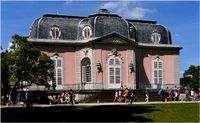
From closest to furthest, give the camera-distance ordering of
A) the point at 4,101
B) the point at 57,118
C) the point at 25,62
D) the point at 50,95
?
the point at 57,118, the point at 4,101, the point at 25,62, the point at 50,95

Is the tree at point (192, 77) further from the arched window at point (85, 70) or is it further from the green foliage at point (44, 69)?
the green foliage at point (44, 69)

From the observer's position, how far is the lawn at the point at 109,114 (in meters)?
24.7

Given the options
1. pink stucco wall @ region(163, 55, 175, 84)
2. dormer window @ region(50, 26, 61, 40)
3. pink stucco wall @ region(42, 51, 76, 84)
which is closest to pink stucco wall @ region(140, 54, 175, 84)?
pink stucco wall @ region(163, 55, 175, 84)

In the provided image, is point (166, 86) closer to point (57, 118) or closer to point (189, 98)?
point (189, 98)

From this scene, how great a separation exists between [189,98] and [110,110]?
A: 14892 millimetres

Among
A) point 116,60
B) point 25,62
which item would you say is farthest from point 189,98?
point 25,62

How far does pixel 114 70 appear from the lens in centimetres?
4900

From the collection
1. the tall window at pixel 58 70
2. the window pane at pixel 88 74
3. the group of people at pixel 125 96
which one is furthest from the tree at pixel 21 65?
the window pane at pixel 88 74

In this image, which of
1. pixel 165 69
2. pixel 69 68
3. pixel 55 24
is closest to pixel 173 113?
pixel 69 68

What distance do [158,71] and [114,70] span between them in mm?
6389

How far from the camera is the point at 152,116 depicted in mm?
26344

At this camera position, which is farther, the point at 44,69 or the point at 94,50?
the point at 94,50

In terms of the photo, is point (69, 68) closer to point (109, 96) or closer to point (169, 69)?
point (109, 96)

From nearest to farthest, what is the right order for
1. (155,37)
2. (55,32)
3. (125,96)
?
(125,96) → (55,32) → (155,37)
